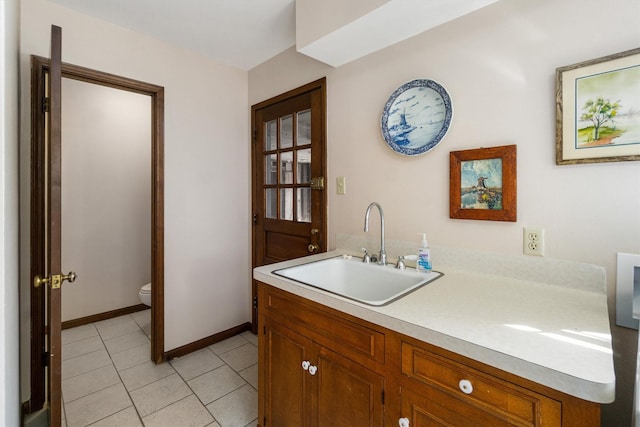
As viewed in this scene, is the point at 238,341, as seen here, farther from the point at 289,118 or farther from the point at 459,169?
the point at 459,169

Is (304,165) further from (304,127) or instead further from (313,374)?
(313,374)

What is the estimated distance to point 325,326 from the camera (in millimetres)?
1082

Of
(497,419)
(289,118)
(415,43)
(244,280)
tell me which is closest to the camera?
(497,419)

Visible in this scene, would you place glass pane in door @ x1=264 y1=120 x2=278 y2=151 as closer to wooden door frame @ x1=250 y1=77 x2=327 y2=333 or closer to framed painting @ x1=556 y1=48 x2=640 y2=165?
wooden door frame @ x1=250 y1=77 x2=327 y2=333

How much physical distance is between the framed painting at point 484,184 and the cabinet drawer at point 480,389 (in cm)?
76

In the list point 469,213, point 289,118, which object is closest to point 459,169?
point 469,213

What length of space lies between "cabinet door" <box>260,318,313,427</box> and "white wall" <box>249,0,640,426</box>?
2.58 feet

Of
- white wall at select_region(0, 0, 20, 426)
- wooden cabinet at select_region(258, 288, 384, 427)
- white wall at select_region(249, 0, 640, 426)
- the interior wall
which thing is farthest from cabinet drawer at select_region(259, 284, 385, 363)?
the interior wall

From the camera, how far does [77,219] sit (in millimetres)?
2725

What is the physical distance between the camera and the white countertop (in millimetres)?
606

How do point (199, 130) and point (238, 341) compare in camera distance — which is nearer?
point (199, 130)

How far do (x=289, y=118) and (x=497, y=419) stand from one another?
212 cm

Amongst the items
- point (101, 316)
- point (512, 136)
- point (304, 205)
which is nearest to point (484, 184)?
point (512, 136)

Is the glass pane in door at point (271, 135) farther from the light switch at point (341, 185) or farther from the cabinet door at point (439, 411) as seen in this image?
the cabinet door at point (439, 411)
